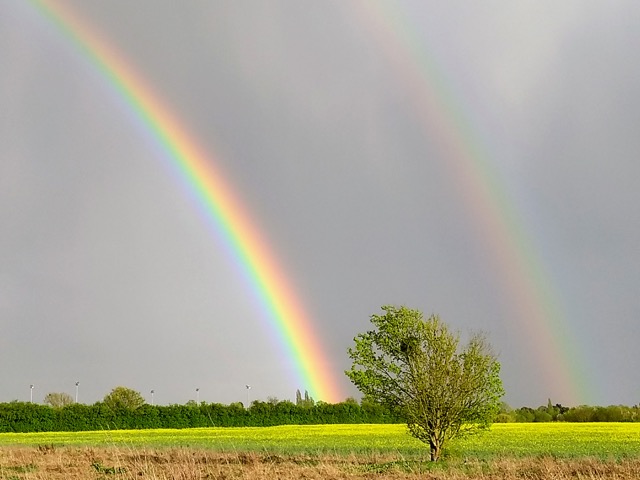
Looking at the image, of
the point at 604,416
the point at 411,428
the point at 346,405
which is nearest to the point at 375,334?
the point at 411,428

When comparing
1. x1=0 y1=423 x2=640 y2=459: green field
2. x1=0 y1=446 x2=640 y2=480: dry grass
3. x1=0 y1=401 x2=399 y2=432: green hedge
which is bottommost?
x1=0 y1=446 x2=640 y2=480: dry grass

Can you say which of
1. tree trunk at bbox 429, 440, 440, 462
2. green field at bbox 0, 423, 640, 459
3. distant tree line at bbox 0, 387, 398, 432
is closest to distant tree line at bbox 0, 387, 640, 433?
distant tree line at bbox 0, 387, 398, 432

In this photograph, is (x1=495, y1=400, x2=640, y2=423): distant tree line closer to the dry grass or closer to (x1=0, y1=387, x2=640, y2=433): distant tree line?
(x1=0, y1=387, x2=640, y2=433): distant tree line

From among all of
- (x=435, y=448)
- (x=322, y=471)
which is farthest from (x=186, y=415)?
(x=322, y=471)

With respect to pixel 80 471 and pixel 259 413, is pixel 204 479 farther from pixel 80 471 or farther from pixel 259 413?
pixel 259 413

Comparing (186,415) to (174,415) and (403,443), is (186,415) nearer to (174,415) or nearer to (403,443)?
(174,415)

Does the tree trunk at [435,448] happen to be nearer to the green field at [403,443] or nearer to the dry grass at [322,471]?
the green field at [403,443]

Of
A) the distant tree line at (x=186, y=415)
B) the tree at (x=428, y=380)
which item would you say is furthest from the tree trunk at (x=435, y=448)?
the distant tree line at (x=186, y=415)

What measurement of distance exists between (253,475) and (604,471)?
9.45m

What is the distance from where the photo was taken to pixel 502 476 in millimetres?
17000

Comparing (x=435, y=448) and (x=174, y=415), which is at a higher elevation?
(x=174, y=415)

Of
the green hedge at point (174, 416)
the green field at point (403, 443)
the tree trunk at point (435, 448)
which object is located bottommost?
the tree trunk at point (435, 448)

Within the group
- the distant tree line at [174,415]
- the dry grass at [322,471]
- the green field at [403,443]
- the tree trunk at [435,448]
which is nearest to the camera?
the dry grass at [322,471]

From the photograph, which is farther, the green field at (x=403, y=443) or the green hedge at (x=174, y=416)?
the green hedge at (x=174, y=416)
